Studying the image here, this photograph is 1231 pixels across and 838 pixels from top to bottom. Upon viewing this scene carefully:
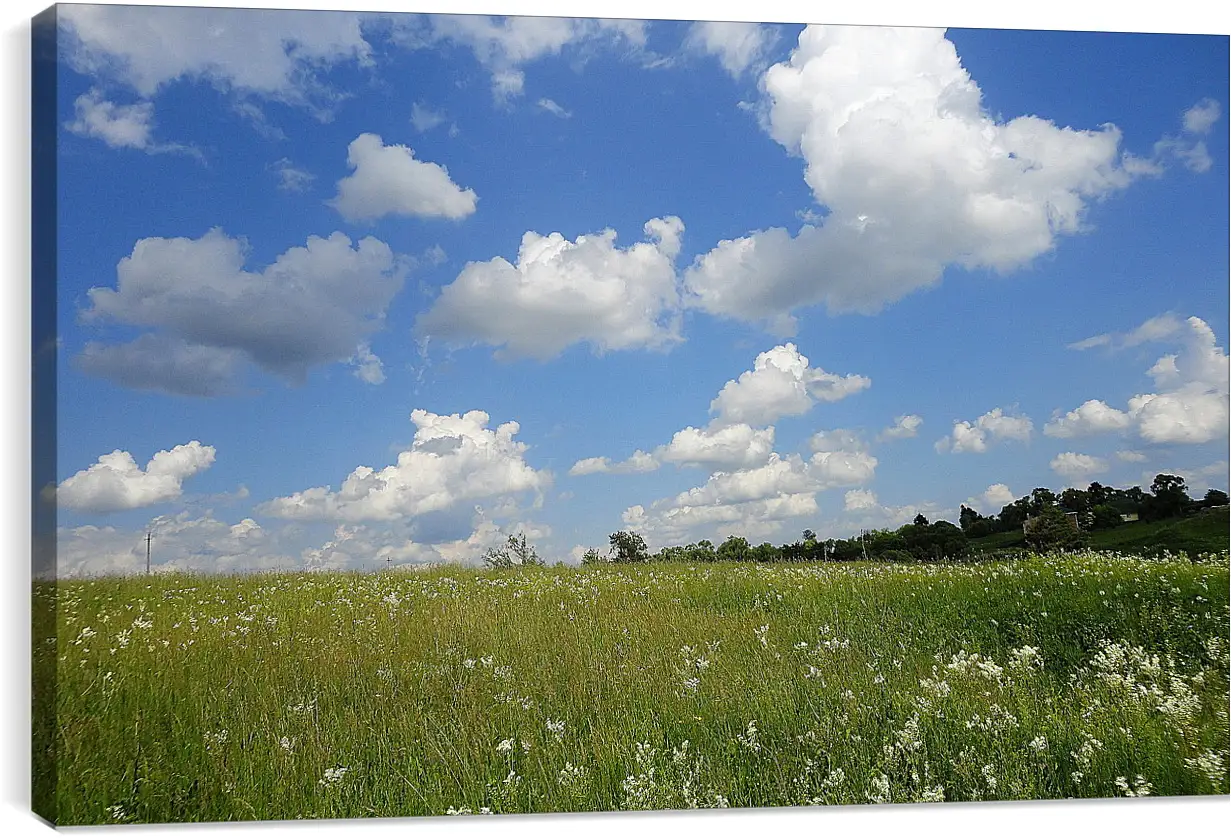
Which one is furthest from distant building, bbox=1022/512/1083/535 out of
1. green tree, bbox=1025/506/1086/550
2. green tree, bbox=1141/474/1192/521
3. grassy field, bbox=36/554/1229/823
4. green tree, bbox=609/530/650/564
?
green tree, bbox=609/530/650/564

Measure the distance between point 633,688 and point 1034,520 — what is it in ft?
8.16

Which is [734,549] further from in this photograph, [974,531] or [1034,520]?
[1034,520]

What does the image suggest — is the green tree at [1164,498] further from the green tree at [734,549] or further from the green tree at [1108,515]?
the green tree at [734,549]

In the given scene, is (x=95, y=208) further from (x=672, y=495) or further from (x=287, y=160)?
(x=672, y=495)

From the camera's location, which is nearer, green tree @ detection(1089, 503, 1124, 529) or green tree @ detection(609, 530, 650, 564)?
green tree @ detection(609, 530, 650, 564)

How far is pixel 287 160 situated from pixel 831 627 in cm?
392

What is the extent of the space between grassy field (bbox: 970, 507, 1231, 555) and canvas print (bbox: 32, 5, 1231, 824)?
0.02 metres

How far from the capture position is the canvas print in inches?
187

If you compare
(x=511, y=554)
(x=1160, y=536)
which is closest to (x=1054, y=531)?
(x=1160, y=536)

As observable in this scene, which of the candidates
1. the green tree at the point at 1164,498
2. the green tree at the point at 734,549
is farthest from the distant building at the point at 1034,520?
the green tree at the point at 734,549

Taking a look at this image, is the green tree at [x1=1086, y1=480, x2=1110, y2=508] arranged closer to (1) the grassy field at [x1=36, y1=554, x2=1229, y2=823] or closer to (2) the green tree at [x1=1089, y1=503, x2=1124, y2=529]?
(2) the green tree at [x1=1089, y1=503, x2=1124, y2=529]

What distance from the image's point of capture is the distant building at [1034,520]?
5461mm

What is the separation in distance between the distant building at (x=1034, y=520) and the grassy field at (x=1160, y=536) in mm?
36

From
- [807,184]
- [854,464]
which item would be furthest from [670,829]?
[807,184]
